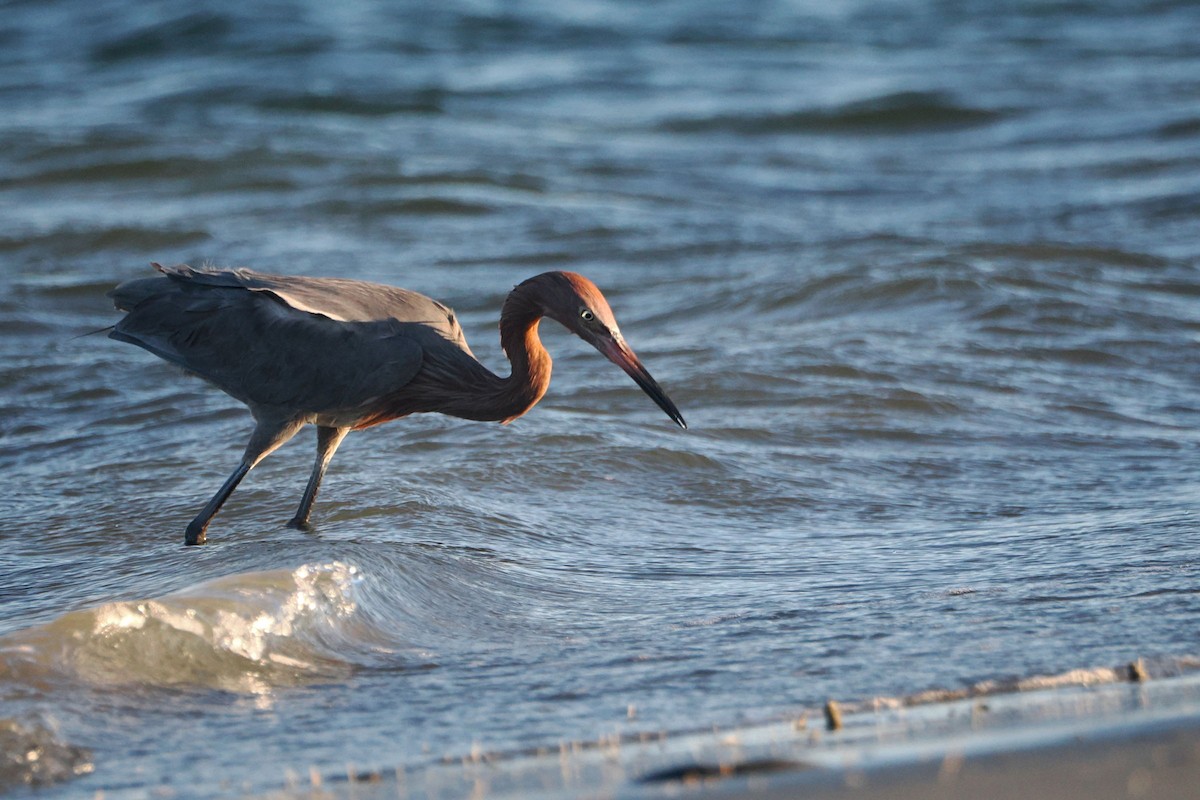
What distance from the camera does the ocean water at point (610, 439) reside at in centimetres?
364

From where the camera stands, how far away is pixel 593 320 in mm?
5035

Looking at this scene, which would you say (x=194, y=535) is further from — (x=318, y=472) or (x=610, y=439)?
(x=610, y=439)

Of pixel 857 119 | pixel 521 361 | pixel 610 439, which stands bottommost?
pixel 610 439

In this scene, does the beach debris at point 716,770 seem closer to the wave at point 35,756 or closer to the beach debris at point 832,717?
the beach debris at point 832,717

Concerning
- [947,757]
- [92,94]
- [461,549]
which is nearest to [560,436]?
[461,549]

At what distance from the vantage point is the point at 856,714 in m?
3.28

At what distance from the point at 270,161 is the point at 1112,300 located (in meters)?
8.18

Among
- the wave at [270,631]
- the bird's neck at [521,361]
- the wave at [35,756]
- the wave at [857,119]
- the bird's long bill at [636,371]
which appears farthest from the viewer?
the wave at [857,119]

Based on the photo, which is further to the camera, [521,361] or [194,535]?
[521,361]

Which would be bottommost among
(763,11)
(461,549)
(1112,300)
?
(461,549)

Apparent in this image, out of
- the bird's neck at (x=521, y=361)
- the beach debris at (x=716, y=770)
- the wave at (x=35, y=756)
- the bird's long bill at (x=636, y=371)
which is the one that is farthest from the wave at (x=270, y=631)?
the beach debris at (x=716, y=770)

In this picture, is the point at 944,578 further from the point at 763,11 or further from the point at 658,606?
the point at 763,11

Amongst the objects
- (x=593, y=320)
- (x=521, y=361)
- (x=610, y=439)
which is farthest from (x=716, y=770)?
(x=610, y=439)

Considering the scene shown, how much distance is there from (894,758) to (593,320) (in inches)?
93.3
